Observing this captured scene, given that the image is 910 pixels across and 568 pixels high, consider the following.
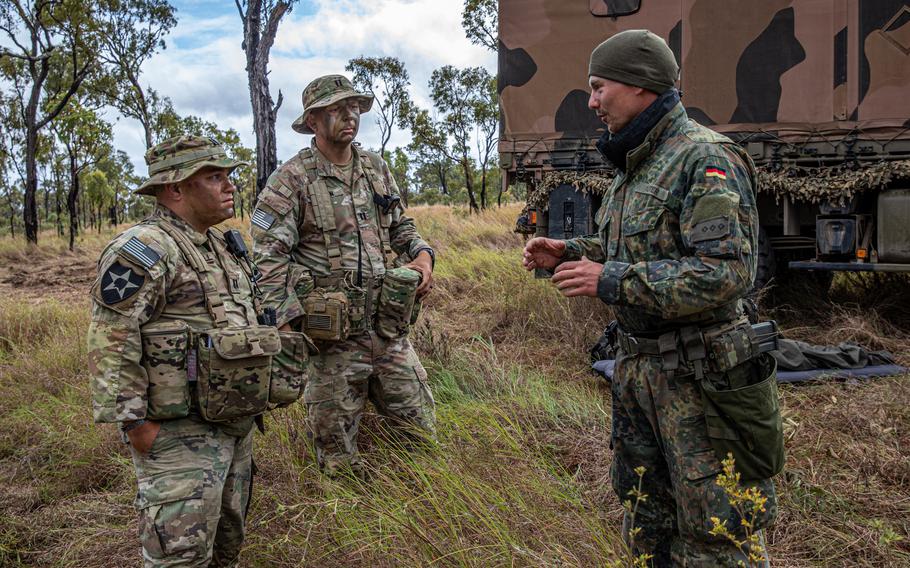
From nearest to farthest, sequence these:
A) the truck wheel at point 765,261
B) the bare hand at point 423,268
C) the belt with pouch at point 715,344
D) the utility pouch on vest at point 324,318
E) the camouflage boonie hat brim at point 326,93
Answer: the belt with pouch at point 715,344 → the utility pouch on vest at point 324,318 → the camouflage boonie hat brim at point 326,93 → the bare hand at point 423,268 → the truck wheel at point 765,261

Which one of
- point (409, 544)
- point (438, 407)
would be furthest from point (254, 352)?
point (438, 407)

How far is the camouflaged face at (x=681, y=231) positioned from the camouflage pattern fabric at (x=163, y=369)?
50.6 inches

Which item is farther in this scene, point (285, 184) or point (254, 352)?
point (285, 184)

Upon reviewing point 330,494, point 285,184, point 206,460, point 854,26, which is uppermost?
point 854,26

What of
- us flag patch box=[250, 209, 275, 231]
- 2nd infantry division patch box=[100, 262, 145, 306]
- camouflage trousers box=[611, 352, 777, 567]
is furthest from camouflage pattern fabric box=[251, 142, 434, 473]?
camouflage trousers box=[611, 352, 777, 567]

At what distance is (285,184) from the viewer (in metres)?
3.12

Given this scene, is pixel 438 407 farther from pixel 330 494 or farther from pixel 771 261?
pixel 771 261

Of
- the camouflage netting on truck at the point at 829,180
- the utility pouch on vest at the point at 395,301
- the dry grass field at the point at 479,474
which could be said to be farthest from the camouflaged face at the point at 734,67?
the utility pouch on vest at the point at 395,301

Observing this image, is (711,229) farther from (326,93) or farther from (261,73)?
(261,73)

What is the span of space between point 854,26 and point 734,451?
15.3ft

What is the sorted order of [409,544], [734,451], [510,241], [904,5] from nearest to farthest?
[734,451], [409,544], [904,5], [510,241]

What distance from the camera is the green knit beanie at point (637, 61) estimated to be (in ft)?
6.61

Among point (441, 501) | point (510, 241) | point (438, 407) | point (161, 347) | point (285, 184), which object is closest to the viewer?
point (161, 347)

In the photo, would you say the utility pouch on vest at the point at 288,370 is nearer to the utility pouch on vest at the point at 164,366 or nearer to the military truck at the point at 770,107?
the utility pouch on vest at the point at 164,366
